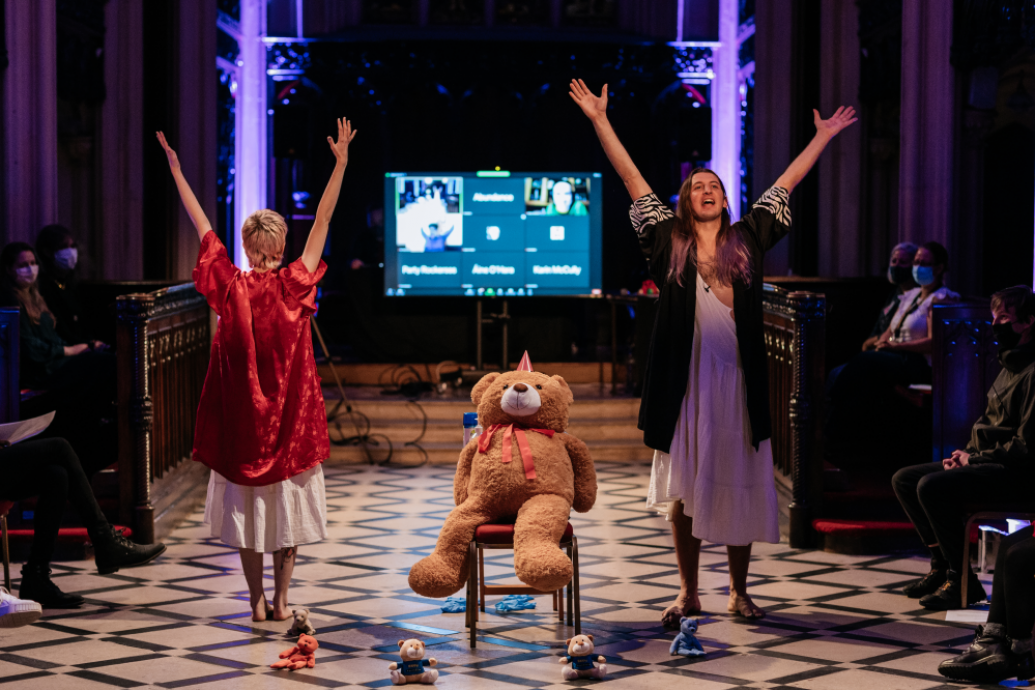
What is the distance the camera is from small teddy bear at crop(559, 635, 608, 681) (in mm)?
3629

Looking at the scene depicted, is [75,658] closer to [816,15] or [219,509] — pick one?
[219,509]

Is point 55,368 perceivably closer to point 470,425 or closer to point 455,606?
point 470,425

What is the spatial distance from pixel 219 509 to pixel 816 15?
23.3 ft

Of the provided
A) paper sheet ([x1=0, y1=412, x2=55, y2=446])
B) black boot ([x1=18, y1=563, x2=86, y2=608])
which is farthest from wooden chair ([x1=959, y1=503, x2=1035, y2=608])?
paper sheet ([x1=0, y1=412, x2=55, y2=446])

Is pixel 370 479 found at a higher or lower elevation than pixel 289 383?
lower

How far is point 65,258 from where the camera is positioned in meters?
6.90

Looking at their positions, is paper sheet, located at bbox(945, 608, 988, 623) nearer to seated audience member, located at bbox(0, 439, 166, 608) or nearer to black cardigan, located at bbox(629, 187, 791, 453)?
black cardigan, located at bbox(629, 187, 791, 453)

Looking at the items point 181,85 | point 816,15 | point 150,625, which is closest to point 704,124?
point 816,15

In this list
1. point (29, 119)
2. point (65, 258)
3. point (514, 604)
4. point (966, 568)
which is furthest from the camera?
point (29, 119)

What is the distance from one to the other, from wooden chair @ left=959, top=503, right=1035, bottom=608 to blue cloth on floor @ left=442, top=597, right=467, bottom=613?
1.87 m

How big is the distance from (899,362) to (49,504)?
14.8 feet

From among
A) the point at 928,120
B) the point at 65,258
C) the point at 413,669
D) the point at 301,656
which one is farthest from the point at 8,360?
the point at 928,120

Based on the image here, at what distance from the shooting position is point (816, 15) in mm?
9484

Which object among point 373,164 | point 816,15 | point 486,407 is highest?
point 816,15
